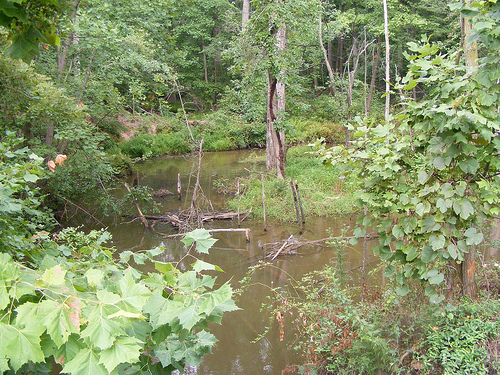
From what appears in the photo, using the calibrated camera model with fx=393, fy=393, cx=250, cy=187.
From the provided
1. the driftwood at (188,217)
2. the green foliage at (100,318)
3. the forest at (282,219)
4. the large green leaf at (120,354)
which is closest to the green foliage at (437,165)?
the forest at (282,219)

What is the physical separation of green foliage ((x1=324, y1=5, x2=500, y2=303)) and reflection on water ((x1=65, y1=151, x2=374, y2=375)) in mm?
1611

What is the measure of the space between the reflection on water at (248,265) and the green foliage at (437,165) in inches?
63.4

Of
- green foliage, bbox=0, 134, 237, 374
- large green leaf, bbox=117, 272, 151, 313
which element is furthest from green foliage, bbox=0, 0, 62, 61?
large green leaf, bbox=117, 272, 151, 313

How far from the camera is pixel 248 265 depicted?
771 centimetres

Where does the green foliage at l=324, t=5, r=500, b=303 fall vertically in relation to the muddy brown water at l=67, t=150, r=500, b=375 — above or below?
Answer: above

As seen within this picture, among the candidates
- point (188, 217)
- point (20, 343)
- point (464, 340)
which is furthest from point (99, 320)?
point (188, 217)

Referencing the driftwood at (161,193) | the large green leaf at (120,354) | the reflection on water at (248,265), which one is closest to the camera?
the large green leaf at (120,354)

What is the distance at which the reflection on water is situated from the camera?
16.3ft

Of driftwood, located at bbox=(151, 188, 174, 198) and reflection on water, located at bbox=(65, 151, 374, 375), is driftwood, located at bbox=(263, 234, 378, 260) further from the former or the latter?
driftwood, located at bbox=(151, 188, 174, 198)

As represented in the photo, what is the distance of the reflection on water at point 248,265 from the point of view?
195 inches

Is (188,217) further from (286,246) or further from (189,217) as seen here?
(286,246)

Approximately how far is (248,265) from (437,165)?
5081 millimetres

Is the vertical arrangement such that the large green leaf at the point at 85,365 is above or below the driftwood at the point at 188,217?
above

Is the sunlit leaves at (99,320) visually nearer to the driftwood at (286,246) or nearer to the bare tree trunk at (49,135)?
the driftwood at (286,246)
